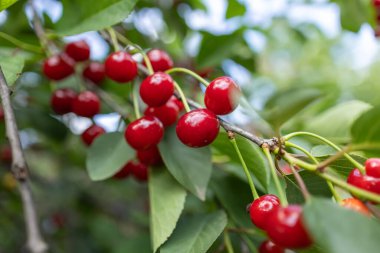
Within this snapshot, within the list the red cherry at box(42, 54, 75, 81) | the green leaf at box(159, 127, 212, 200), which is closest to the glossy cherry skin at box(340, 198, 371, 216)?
the green leaf at box(159, 127, 212, 200)

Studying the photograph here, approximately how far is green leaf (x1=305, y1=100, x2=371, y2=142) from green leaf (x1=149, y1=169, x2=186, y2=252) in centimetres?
81

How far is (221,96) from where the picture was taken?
0.99 meters

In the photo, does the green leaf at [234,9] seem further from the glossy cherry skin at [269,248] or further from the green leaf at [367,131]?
the green leaf at [367,131]

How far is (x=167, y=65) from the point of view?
1336 mm

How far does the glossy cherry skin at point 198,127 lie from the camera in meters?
0.97

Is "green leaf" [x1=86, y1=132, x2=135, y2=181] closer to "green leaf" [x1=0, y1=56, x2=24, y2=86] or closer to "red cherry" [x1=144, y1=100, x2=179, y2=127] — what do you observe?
"red cherry" [x1=144, y1=100, x2=179, y2=127]

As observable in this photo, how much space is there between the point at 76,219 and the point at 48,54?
1.82 m

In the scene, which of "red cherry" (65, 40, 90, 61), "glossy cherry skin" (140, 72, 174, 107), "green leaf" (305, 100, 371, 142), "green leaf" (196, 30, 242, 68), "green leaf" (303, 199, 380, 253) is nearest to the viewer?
"green leaf" (303, 199, 380, 253)

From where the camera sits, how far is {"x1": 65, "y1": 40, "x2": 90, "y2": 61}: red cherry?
1.53 meters

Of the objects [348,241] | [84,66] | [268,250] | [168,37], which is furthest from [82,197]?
[348,241]

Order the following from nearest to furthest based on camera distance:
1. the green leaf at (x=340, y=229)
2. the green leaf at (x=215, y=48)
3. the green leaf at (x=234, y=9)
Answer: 1. the green leaf at (x=340, y=229)
2. the green leaf at (x=215, y=48)
3. the green leaf at (x=234, y=9)

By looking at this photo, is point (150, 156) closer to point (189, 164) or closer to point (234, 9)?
point (189, 164)

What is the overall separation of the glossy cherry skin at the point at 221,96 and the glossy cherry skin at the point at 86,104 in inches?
22.4

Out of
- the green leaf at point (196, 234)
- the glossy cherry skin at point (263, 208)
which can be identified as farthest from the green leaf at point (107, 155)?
the glossy cherry skin at point (263, 208)
